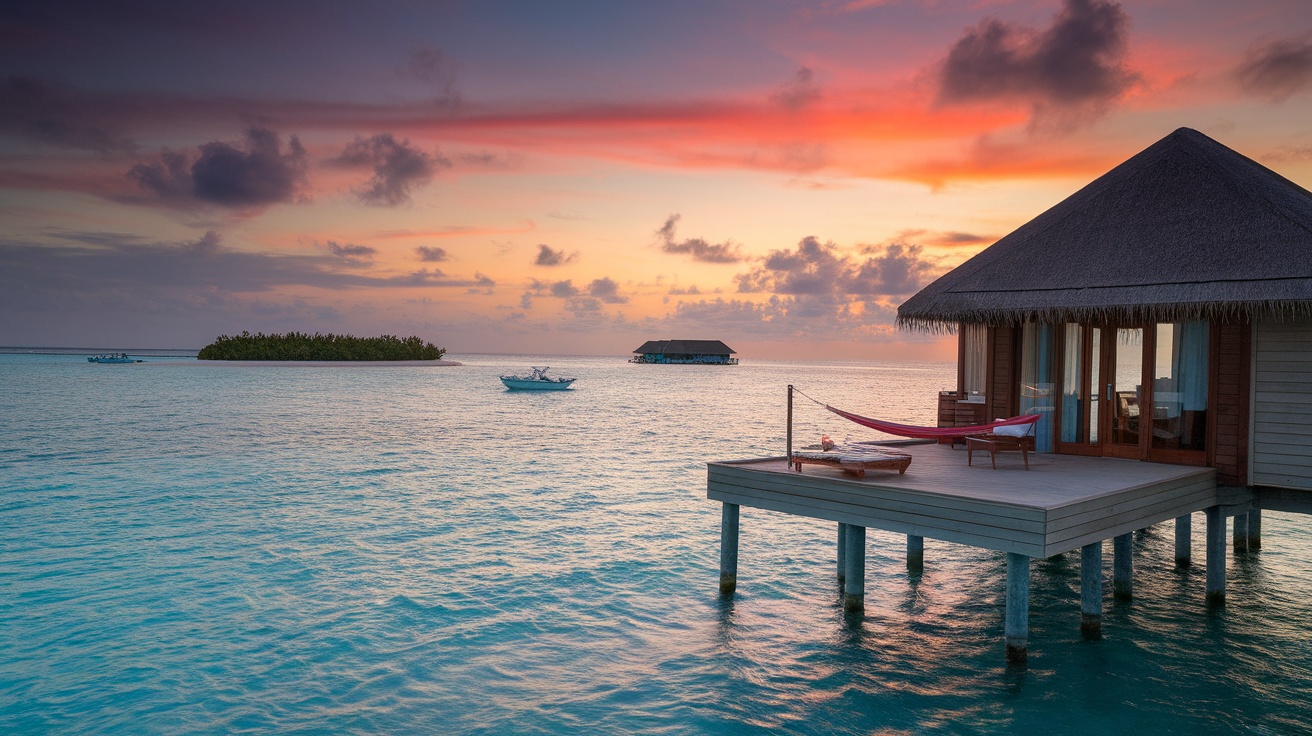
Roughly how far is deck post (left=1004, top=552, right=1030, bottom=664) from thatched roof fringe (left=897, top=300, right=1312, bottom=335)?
13.4 ft

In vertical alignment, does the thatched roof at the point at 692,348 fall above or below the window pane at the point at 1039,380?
above

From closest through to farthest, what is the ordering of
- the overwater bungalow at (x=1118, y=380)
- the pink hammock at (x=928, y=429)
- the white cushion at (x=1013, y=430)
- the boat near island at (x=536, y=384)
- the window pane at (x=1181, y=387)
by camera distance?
the overwater bungalow at (x=1118, y=380) → the pink hammock at (x=928, y=429) → the white cushion at (x=1013, y=430) → the window pane at (x=1181, y=387) → the boat near island at (x=536, y=384)

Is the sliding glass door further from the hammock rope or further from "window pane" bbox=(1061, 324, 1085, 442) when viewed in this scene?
the hammock rope

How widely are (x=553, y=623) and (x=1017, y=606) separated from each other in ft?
17.6

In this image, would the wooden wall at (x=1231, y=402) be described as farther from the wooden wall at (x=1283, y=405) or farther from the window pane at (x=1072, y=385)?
the window pane at (x=1072, y=385)

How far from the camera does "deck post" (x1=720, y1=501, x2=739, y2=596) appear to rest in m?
9.37

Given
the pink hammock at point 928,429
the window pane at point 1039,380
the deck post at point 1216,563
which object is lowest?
the deck post at point 1216,563

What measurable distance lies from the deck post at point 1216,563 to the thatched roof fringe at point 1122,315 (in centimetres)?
248

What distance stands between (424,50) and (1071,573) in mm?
21875

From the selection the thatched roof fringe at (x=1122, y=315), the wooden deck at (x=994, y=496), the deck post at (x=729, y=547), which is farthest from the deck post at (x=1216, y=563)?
the deck post at (x=729, y=547)

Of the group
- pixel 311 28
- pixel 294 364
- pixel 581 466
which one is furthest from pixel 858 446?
pixel 294 364

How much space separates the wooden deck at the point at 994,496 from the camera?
21.9 ft

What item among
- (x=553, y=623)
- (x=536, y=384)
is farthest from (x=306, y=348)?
A: (x=553, y=623)

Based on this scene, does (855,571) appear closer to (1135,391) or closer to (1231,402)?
(1135,391)
